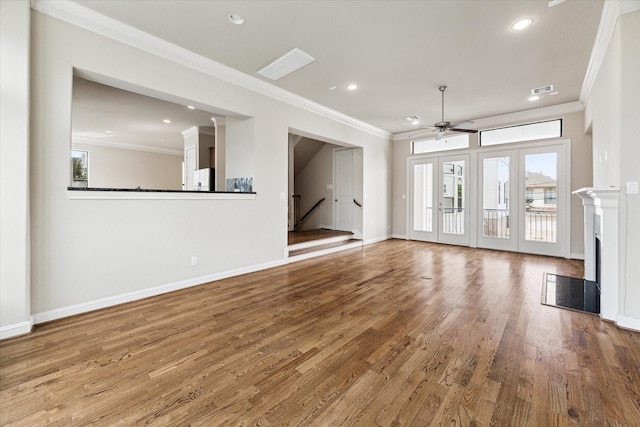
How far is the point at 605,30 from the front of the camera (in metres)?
2.97

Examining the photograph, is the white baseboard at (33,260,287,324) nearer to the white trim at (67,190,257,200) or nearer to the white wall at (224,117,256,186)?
the white trim at (67,190,257,200)

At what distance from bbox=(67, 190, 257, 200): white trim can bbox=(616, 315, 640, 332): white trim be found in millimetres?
4479

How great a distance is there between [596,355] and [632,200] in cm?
149

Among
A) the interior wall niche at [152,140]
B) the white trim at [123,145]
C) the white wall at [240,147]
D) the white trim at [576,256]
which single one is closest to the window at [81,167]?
the interior wall niche at [152,140]

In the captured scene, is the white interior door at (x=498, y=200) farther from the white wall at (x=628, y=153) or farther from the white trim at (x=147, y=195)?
the white trim at (x=147, y=195)

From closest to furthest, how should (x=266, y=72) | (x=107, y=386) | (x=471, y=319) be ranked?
(x=107, y=386) < (x=471, y=319) < (x=266, y=72)

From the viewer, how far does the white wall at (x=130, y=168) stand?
28.8 feet

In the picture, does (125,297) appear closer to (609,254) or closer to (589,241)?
(609,254)

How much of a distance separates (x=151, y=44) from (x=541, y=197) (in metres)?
7.19

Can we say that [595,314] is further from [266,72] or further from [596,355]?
[266,72]

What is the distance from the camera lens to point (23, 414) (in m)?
1.54

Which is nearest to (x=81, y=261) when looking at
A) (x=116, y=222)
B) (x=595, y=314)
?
(x=116, y=222)

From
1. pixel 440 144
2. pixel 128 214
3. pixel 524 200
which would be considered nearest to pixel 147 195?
pixel 128 214

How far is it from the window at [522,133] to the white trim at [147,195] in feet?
18.5
